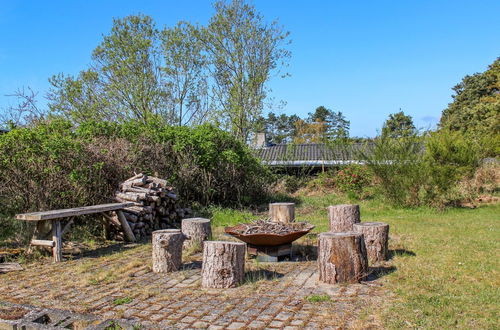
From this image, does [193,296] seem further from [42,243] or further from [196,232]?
[42,243]

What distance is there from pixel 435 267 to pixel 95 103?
17.7 meters

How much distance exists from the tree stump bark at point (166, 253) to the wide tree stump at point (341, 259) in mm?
2111

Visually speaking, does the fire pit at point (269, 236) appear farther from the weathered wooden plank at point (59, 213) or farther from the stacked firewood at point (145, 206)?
the stacked firewood at point (145, 206)

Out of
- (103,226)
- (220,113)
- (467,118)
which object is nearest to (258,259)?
(103,226)

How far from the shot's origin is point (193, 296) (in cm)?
520

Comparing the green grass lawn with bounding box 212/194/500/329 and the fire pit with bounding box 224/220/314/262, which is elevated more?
the fire pit with bounding box 224/220/314/262

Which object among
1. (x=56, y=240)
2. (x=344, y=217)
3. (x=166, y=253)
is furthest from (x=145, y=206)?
(x=344, y=217)

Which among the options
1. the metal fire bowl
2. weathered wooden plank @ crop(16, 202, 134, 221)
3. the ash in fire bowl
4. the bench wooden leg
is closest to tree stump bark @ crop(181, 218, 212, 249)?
the ash in fire bowl

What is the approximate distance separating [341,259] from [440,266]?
1.75m

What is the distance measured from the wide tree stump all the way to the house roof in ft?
31.9

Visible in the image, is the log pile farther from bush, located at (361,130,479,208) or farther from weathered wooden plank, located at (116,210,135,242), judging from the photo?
bush, located at (361,130,479,208)

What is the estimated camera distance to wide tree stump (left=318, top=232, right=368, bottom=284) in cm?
552

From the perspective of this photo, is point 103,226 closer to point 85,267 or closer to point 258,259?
point 85,267

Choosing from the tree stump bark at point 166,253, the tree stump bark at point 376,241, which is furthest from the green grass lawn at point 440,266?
the tree stump bark at point 166,253
